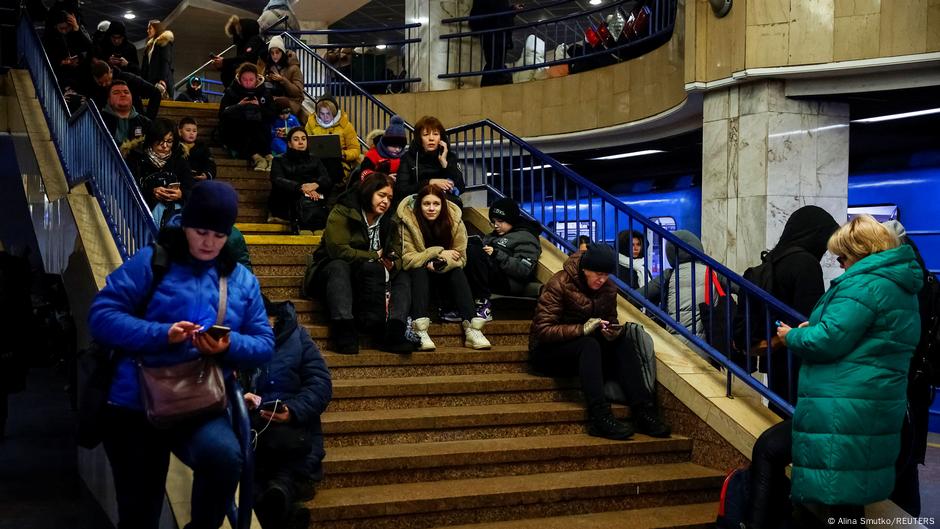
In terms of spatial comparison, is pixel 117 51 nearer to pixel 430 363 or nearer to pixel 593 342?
pixel 430 363

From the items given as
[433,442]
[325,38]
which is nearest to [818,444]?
[433,442]

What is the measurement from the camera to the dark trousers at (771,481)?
15.0 ft

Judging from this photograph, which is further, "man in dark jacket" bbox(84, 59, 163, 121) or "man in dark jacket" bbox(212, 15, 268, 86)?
"man in dark jacket" bbox(212, 15, 268, 86)

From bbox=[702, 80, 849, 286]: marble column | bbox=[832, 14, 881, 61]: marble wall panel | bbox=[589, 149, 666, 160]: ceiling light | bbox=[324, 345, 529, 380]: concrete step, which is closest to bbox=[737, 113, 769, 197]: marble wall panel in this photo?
bbox=[702, 80, 849, 286]: marble column

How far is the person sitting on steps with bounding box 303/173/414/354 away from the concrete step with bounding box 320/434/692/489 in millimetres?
962

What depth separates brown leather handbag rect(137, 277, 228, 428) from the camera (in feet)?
11.1

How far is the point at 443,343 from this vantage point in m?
6.70

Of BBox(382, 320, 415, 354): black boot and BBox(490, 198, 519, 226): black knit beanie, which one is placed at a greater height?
BBox(490, 198, 519, 226): black knit beanie

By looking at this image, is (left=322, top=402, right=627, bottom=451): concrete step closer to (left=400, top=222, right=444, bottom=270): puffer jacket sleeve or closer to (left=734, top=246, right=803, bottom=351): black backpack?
(left=734, top=246, right=803, bottom=351): black backpack

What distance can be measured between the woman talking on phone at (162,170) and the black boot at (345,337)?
1663 mm

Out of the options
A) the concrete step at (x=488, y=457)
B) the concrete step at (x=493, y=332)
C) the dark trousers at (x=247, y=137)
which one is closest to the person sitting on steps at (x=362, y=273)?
the concrete step at (x=493, y=332)

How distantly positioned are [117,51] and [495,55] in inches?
207

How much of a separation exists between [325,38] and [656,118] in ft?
33.1

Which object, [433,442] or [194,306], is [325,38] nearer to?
[433,442]
